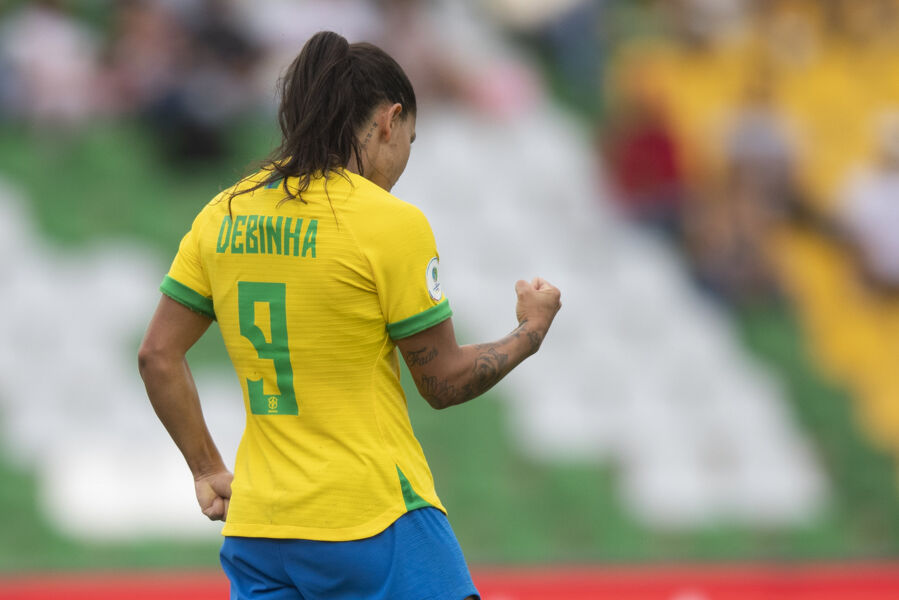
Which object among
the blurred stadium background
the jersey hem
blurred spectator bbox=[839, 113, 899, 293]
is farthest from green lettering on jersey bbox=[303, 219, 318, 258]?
blurred spectator bbox=[839, 113, 899, 293]

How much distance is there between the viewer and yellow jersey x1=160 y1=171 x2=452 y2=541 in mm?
1963

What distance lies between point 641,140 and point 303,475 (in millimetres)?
6422

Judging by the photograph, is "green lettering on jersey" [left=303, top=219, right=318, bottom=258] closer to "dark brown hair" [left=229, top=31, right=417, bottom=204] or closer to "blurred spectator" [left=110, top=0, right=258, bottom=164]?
"dark brown hair" [left=229, top=31, right=417, bottom=204]

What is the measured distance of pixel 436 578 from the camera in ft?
6.56

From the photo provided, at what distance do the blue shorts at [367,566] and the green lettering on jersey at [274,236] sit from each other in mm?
475

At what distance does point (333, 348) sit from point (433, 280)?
0.20 m

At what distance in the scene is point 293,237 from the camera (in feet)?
6.50

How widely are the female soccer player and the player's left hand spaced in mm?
145

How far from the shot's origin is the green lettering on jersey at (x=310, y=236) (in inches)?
77.5

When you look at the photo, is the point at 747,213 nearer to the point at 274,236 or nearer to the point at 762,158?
the point at 762,158

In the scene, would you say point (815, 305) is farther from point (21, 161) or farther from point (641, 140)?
point (21, 161)

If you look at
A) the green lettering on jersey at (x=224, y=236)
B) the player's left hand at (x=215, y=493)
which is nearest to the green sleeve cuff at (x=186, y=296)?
the green lettering on jersey at (x=224, y=236)

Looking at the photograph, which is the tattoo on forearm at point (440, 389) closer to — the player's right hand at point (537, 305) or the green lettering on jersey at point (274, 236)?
the player's right hand at point (537, 305)

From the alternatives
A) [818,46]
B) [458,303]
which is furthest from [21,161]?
[818,46]
